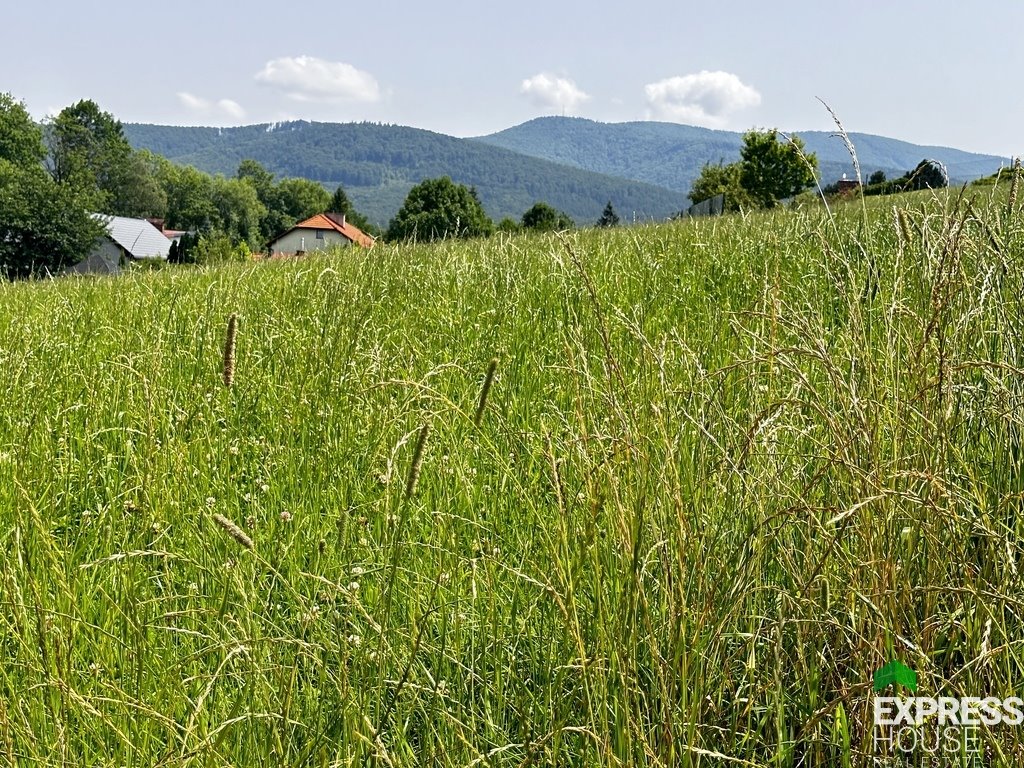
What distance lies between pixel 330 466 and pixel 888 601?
1794 mm

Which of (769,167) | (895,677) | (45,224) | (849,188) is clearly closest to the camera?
(895,677)

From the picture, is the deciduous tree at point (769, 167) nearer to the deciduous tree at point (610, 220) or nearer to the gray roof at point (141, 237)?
the deciduous tree at point (610, 220)

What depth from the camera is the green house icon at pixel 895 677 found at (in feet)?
4.31

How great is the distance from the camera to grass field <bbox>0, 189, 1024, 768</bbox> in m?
1.34

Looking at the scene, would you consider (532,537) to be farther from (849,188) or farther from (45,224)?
(45,224)

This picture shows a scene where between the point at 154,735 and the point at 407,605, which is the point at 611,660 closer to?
the point at 407,605

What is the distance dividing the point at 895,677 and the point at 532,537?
0.96m

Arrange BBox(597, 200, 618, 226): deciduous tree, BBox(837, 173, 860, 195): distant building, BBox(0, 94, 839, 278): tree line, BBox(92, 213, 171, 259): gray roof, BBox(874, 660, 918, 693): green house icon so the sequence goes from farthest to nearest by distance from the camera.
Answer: BBox(92, 213, 171, 259): gray roof
BBox(0, 94, 839, 278): tree line
BBox(597, 200, 618, 226): deciduous tree
BBox(837, 173, 860, 195): distant building
BBox(874, 660, 918, 693): green house icon

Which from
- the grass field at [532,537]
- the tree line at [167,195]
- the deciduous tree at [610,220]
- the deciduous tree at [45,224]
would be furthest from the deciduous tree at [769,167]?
the grass field at [532,537]

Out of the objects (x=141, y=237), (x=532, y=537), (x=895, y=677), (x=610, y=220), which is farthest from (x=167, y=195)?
(x=895, y=677)

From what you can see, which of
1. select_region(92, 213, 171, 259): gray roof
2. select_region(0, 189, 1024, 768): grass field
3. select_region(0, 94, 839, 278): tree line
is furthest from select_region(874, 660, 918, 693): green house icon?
select_region(92, 213, 171, 259): gray roof

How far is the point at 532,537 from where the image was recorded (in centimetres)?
208

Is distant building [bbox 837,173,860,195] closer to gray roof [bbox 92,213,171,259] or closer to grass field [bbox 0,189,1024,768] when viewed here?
grass field [bbox 0,189,1024,768]

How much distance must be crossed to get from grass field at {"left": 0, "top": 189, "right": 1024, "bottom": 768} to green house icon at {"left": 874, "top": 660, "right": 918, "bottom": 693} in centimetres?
2
